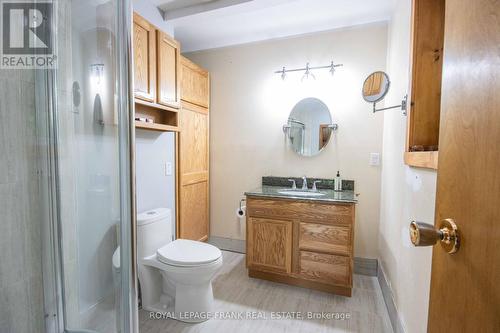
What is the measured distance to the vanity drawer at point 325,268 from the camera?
1.91m

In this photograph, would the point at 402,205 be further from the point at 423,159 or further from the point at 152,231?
the point at 152,231

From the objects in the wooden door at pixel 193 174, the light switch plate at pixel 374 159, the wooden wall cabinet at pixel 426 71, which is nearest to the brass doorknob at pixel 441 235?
the wooden wall cabinet at pixel 426 71

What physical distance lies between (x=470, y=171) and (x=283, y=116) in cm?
220

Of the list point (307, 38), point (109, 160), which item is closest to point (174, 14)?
point (307, 38)

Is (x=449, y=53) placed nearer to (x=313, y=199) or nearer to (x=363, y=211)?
(x=313, y=199)

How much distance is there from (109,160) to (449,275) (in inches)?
51.5

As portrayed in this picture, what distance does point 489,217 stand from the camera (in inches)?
16.8

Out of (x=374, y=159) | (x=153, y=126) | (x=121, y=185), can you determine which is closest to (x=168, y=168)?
(x=153, y=126)

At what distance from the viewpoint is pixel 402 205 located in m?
1.53

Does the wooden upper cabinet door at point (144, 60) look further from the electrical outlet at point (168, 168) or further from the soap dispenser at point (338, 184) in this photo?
the soap dispenser at point (338, 184)

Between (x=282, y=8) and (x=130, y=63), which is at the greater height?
(x=282, y=8)

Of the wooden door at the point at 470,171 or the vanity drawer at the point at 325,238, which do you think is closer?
the wooden door at the point at 470,171

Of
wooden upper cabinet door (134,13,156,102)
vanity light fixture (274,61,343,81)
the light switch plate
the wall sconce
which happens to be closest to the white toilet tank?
wooden upper cabinet door (134,13,156,102)

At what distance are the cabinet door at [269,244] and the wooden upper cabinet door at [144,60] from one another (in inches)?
52.8
